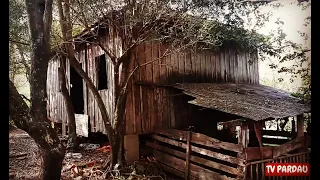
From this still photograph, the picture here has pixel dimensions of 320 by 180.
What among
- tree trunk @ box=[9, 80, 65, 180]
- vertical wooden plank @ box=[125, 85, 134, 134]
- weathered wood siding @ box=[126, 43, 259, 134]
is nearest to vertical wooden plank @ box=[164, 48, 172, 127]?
weathered wood siding @ box=[126, 43, 259, 134]

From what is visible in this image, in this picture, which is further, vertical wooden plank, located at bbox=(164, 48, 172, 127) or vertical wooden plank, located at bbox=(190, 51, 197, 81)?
vertical wooden plank, located at bbox=(190, 51, 197, 81)

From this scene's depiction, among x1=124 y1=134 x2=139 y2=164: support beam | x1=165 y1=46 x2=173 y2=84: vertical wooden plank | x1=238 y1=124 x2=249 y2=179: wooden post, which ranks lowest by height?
x1=124 y1=134 x2=139 y2=164: support beam

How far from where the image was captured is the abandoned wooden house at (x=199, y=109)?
498 centimetres

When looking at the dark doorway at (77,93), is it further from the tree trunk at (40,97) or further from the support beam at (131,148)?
the tree trunk at (40,97)

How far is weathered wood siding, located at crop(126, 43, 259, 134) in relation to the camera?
22.6 feet

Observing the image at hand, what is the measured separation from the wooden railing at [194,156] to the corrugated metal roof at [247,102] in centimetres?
75

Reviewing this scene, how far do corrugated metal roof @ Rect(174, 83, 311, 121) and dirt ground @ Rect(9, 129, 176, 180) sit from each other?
7.34 ft

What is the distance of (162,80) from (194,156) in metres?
2.37

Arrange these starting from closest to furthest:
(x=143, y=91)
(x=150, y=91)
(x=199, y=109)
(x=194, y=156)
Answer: (x=194, y=156) → (x=199, y=109) → (x=143, y=91) → (x=150, y=91)

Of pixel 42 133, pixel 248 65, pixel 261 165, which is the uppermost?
pixel 248 65

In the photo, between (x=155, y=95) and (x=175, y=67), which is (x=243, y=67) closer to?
(x=175, y=67)

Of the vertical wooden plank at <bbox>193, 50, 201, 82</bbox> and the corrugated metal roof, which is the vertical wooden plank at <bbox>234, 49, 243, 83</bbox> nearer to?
the vertical wooden plank at <bbox>193, 50, 201, 82</bbox>

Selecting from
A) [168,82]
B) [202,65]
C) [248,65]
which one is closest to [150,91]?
[168,82]

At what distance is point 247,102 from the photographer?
5.75 meters
